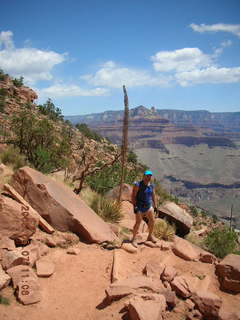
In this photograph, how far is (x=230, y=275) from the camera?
6.73m

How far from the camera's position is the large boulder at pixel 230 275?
6609 millimetres

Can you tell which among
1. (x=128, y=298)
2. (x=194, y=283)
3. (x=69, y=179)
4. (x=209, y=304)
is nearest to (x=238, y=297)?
(x=194, y=283)

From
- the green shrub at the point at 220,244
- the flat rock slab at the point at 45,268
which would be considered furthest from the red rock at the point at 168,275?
the green shrub at the point at 220,244

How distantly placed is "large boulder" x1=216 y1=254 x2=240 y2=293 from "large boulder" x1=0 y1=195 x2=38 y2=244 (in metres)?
4.21

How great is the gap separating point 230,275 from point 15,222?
4.64m

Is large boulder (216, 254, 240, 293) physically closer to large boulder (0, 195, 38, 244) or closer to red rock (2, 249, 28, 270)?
red rock (2, 249, 28, 270)

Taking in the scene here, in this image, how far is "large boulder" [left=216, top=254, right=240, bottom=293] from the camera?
6.61m

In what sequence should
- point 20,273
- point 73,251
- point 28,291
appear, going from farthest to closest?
1. point 73,251
2. point 20,273
3. point 28,291

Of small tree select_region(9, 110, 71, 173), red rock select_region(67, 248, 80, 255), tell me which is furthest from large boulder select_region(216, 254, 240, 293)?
small tree select_region(9, 110, 71, 173)

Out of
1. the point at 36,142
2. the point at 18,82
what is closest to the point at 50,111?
the point at 18,82

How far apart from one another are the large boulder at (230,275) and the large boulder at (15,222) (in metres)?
4.21

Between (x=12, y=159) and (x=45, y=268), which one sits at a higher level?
(x=12, y=159)

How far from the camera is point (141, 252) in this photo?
7.81 metres

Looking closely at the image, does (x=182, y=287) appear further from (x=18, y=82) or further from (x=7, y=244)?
(x=18, y=82)
